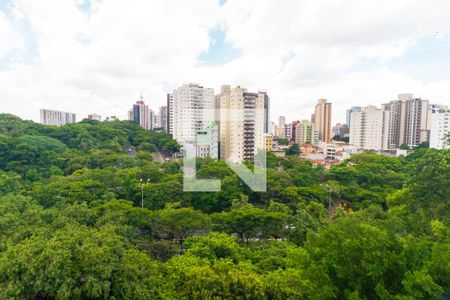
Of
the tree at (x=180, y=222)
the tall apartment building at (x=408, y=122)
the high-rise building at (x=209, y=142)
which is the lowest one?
the tree at (x=180, y=222)

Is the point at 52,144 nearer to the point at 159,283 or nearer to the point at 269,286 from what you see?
the point at 159,283

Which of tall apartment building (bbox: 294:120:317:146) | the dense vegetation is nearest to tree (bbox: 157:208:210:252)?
the dense vegetation

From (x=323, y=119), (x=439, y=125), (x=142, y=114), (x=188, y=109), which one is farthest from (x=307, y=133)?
(x=142, y=114)

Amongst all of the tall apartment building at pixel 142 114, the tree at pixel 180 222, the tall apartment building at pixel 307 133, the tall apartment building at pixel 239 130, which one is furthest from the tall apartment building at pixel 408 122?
the tall apartment building at pixel 142 114

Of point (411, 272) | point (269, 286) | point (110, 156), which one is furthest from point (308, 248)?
point (110, 156)

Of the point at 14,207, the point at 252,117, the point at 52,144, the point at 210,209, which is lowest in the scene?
the point at 210,209

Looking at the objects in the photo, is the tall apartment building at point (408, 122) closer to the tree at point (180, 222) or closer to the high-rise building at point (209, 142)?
the high-rise building at point (209, 142)
